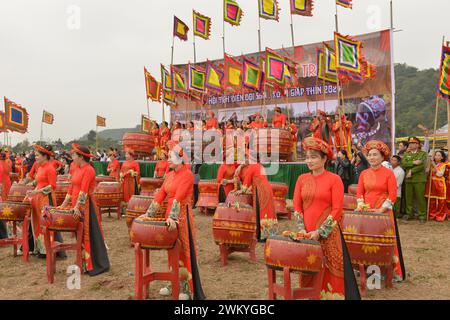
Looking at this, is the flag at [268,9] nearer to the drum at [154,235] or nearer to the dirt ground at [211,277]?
the dirt ground at [211,277]

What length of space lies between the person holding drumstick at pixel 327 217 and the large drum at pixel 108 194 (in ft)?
19.7

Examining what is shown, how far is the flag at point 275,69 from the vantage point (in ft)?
40.5

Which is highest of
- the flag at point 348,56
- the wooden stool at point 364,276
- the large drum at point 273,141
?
the flag at point 348,56

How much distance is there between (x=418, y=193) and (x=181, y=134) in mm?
6448

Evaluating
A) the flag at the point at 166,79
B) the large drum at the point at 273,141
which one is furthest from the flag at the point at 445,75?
the flag at the point at 166,79

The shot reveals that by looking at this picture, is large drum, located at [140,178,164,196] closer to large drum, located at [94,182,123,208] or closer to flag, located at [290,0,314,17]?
large drum, located at [94,182,123,208]

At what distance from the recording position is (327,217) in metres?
3.41

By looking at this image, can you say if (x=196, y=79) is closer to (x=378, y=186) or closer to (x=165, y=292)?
(x=378, y=186)

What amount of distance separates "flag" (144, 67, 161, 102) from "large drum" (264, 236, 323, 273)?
12176 millimetres

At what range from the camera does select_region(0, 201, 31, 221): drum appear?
19.1ft

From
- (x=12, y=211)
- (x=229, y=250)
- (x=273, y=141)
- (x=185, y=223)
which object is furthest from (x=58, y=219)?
(x=273, y=141)

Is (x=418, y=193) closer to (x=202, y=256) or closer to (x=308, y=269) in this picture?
(x=202, y=256)

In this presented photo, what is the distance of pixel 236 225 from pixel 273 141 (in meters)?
3.66

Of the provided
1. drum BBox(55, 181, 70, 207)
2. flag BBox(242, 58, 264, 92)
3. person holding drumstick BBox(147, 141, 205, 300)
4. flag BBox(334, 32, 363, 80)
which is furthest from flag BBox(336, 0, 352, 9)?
person holding drumstick BBox(147, 141, 205, 300)
